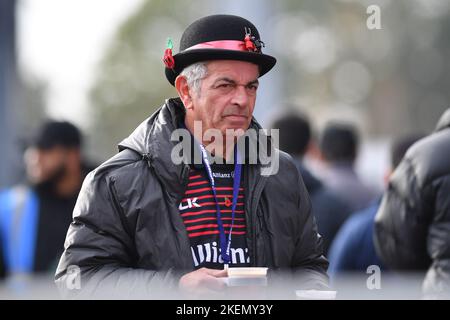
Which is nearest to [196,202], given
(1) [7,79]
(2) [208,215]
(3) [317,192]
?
(2) [208,215]

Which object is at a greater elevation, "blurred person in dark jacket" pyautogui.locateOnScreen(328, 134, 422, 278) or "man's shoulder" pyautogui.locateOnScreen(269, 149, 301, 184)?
"man's shoulder" pyautogui.locateOnScreen(269, 149, 301, 184)

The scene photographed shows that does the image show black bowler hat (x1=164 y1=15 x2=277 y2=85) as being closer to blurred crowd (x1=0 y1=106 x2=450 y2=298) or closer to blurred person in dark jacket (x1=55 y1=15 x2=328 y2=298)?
blurred person in dark jacket (x1=55 y1=15 x2=328 y2=298)

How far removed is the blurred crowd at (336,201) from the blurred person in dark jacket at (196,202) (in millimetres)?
1041

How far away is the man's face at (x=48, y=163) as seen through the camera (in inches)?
280

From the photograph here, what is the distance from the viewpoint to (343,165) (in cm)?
769

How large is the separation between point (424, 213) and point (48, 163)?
3142mm

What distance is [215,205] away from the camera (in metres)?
3.79

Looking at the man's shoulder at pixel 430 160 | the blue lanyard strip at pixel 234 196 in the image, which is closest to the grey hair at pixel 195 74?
the blue lanyard strip at pixel 234 196

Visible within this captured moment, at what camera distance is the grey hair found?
3842mm

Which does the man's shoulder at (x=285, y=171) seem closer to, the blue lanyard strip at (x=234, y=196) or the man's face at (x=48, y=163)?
the blue lanyard strip at (x=234, y=196)

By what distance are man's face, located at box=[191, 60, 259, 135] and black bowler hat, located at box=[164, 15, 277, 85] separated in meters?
0.04

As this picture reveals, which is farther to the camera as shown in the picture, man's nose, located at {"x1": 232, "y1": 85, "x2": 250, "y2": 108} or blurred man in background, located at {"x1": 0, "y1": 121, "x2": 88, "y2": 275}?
blurred man in background, located at {"x1": 0, "y1": 121, "x2": 88, "y2": 275}

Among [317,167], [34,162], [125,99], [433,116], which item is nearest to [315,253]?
[34,162]

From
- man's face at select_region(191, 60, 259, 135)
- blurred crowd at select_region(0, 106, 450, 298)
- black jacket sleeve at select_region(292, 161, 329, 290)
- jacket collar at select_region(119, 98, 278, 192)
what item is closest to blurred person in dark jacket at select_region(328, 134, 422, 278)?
blurred crowd at select_region(0, 106, 450, 298)
